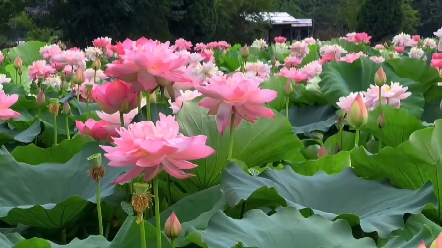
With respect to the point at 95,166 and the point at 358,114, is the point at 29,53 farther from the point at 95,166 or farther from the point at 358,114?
the point at 95,166

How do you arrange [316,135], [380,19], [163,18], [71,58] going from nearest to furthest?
1. [316,135]
2. [71,58]
3. [163,18]
4. [380,19]

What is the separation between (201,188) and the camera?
39.0 inches

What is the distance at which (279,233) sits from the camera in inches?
27.5

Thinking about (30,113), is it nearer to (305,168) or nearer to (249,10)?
(305,168)

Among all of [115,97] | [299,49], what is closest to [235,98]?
[115,97]

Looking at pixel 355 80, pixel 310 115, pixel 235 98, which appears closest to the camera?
pixel 235 98

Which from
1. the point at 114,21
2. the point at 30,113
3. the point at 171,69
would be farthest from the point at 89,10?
the point at 171,69

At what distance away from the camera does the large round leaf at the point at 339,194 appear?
80 cm

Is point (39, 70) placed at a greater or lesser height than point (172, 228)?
lesser

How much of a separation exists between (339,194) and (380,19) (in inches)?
599

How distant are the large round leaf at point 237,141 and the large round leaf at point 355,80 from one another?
1.94 ft

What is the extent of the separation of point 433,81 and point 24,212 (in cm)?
139

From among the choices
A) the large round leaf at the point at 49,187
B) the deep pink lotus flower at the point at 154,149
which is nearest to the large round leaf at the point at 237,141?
the large round leaf at the point at 49,187

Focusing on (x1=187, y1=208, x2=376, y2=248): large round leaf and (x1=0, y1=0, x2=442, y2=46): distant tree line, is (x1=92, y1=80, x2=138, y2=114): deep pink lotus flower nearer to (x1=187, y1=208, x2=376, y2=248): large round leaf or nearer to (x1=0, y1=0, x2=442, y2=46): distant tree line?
(x1=187, y1=208, x2=376, y2=248): large round leaf
